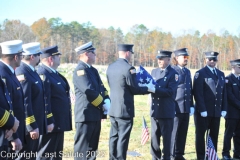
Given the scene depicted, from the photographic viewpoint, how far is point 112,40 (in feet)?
318

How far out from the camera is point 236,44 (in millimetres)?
84188

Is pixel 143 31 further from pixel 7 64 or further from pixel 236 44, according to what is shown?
pixel 7 64

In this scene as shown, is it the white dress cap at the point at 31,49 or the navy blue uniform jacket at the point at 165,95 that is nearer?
the white dress cap at the point at 31,49

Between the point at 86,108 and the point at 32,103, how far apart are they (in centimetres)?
113

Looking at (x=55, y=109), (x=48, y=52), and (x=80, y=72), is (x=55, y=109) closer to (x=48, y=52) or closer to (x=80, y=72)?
(x=80, y=72)

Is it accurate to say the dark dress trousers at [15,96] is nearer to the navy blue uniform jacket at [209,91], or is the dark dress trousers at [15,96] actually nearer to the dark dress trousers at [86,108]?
the dark dress trousers at [86,108]

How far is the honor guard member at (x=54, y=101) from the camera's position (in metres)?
5.14

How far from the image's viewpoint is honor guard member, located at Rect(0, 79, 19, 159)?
11.7 feet

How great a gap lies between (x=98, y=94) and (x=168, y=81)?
1.69m

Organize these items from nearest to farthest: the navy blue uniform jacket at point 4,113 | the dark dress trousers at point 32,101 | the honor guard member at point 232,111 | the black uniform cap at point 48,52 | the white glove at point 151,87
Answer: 1. the navy blue uniform jacket at point 4,113
2. the dark dress trousers at point 32,101
3. the black uniform cap at point 48,52
4. the white glove at point 151,87
5. the honor guard member at point 232,111

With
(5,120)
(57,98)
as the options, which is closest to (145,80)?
(57,98)

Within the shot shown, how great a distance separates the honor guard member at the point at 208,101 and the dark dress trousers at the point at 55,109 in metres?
3.08

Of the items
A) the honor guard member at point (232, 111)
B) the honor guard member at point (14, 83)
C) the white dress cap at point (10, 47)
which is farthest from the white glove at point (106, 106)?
the honor guard member at point (232, 111)

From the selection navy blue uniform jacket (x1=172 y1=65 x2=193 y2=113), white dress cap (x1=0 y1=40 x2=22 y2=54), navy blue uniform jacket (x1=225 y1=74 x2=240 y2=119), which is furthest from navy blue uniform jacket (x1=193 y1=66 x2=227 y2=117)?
white dress cap (x1=0 y1=40 x2=22 y2=54)
